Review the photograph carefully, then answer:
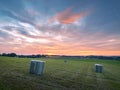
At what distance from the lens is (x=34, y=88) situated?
1214 centimetres

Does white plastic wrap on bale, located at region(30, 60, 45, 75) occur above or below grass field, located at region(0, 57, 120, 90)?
above

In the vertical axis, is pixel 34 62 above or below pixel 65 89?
above

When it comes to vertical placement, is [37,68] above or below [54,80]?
above

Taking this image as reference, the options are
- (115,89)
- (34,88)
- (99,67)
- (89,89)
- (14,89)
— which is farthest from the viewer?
(99,67)

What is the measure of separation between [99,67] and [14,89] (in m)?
20.0

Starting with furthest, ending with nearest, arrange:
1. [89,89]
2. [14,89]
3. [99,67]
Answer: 1. [99,67]
2. [89,89]
3. [14,89]

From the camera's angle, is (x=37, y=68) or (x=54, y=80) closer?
(x=54, y=80)

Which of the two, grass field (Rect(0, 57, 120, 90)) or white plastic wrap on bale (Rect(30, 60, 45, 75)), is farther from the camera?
white plastic wrap on bale (Rect(30, 60, 45, 75))

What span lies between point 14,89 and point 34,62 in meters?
8.45

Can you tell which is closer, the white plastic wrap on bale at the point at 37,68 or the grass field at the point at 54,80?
the grass field at the point at 54,80

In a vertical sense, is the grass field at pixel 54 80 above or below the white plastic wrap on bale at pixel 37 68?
below

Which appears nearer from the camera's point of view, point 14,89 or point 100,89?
point 14,89

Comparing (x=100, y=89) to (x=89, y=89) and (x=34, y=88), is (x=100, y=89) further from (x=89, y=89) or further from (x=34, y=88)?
(x=34, y=88)

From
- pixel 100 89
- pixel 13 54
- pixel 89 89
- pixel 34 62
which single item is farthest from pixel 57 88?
pixel 13 54
